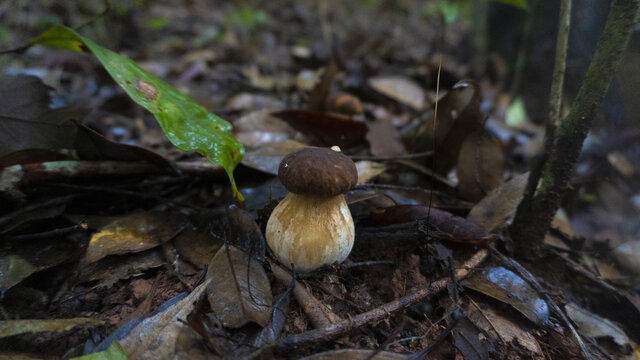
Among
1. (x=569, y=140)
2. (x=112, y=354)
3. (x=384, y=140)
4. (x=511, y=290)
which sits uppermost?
(x=569, y=140)

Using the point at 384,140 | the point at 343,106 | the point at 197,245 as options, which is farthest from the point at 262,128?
the point at 197,245

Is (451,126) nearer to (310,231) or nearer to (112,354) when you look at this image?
(310,231)

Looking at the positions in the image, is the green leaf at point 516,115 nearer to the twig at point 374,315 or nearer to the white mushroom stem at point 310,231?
the twig at point 374,315

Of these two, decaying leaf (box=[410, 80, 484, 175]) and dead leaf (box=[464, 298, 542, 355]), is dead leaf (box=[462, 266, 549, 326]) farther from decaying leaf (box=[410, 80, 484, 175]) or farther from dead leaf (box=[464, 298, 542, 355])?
decaying leaf (box=[410, 80, 484, 175])

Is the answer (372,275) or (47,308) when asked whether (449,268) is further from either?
(47,308)

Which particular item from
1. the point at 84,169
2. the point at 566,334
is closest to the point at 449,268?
the point at 566,334

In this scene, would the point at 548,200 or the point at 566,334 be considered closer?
the point at 566,334
